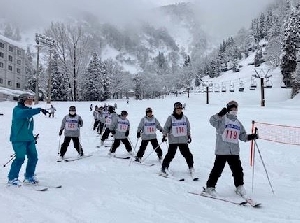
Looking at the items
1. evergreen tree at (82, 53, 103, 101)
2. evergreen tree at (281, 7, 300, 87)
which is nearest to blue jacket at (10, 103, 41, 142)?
evergreen tree at (281, 7, 300, 87)

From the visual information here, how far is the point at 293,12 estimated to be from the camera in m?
60.7

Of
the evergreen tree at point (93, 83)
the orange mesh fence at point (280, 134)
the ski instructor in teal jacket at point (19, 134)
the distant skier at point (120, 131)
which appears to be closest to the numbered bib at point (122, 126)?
the distant skier at point (120, 131)

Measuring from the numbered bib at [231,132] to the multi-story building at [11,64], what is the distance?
73.6 m

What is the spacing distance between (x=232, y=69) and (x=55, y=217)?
118618mm

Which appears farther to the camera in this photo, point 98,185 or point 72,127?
point 72,127

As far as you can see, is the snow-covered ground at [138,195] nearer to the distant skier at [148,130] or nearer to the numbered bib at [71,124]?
the distant skier at [148,130]

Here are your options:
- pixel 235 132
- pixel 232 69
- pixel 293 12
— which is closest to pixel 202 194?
pixel 235 132

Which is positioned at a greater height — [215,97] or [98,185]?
[215,97]

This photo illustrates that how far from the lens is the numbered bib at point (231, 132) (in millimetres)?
7285

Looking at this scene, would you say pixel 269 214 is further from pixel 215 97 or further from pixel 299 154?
pixel 215 97

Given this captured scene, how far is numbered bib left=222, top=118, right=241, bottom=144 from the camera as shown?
7285 millimetres

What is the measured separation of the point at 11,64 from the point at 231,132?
78.8 metres

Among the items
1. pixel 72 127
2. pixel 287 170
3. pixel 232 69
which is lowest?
pixel 287 170

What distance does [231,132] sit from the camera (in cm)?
732
